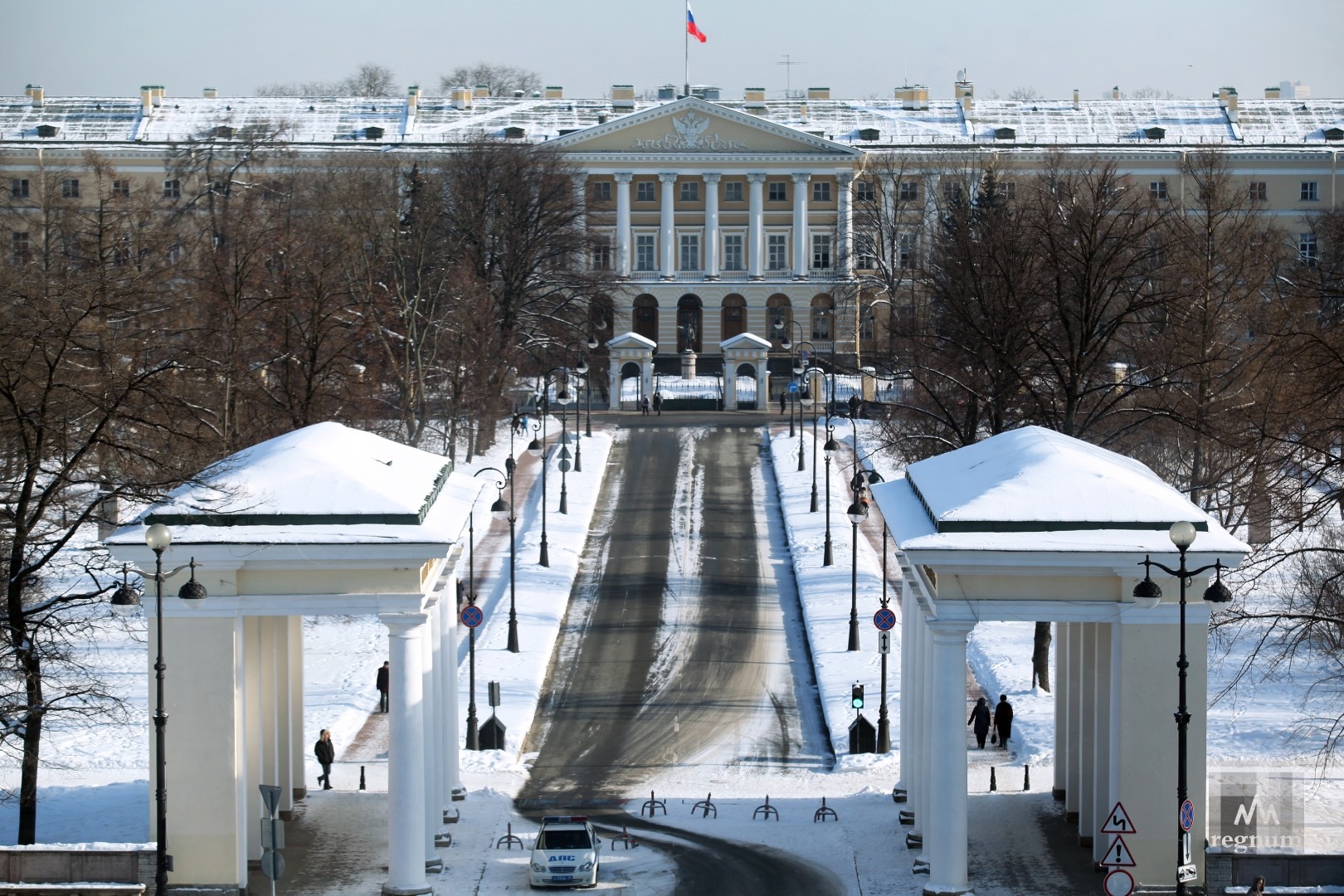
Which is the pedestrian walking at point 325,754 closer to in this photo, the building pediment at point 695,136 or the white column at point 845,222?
the white column at point 845,222

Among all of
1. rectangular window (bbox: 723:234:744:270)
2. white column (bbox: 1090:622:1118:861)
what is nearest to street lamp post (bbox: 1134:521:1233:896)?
white column (bbox: 1090:622:1118:861)

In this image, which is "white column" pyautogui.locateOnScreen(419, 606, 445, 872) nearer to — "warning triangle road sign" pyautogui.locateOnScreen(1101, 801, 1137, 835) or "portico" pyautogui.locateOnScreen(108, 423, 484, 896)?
"portico" pyautogui.locateOnScreen(108, 423, 484, 896)

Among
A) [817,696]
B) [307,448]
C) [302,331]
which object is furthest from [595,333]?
[307,448]

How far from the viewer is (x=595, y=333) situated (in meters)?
98.7

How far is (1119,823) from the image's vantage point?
23.7m

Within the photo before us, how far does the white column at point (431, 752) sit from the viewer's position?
28.2 metres

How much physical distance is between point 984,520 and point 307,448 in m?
10.1

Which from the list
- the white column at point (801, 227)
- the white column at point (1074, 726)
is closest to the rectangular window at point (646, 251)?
the white column at point (801, 227)

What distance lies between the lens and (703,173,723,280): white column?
364ft

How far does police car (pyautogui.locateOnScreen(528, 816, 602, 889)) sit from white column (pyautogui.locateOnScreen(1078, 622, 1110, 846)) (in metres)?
7.79

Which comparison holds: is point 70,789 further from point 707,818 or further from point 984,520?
point 984,520

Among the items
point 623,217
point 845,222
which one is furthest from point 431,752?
point 623,217

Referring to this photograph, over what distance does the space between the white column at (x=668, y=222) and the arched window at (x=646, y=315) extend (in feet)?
5.80

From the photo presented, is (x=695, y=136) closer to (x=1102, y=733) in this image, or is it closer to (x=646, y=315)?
(x=646, y=315)
